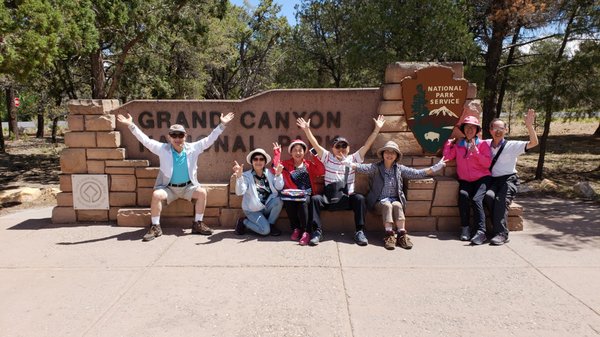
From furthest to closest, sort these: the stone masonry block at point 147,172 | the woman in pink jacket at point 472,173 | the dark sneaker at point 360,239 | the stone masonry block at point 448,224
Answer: the stone masonry block at point 147,172 < the stone masonry block at point 448,224 < the woman in pink jacket at point 472,173 < the dark sneaker at point 360,239

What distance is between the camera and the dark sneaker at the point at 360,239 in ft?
15.6

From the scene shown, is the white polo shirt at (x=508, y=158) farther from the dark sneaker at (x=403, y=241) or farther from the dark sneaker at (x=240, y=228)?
the dark sneaker at (x=240, y=228)

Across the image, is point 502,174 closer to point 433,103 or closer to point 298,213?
point 433,103

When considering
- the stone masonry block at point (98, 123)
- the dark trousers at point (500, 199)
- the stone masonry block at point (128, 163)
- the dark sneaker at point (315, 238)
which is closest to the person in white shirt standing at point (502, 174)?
the dark trousers at point (500, 199)

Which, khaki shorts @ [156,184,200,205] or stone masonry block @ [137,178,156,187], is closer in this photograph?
khaki shorts @ [156,184,200,205]

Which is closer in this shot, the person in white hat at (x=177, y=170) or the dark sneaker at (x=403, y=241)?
the dark sneaker at (x=403, y=241)

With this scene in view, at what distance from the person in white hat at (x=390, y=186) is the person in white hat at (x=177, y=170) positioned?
1.87 m

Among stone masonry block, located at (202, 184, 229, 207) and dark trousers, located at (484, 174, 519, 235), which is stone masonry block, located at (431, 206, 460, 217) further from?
stone masonry block, located at (202, 184, 229, 207)

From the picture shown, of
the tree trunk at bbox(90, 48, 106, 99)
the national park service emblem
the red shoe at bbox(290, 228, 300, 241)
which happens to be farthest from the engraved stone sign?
the tree trunk at bbox(90, 48, 106, 99)

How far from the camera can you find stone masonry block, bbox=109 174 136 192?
5551 millimetres

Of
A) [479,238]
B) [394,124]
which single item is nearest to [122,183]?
[394,124]

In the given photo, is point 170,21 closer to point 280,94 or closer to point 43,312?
point 280,94

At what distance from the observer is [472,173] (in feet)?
16.8

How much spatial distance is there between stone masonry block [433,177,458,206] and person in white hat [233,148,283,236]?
1.97 m
